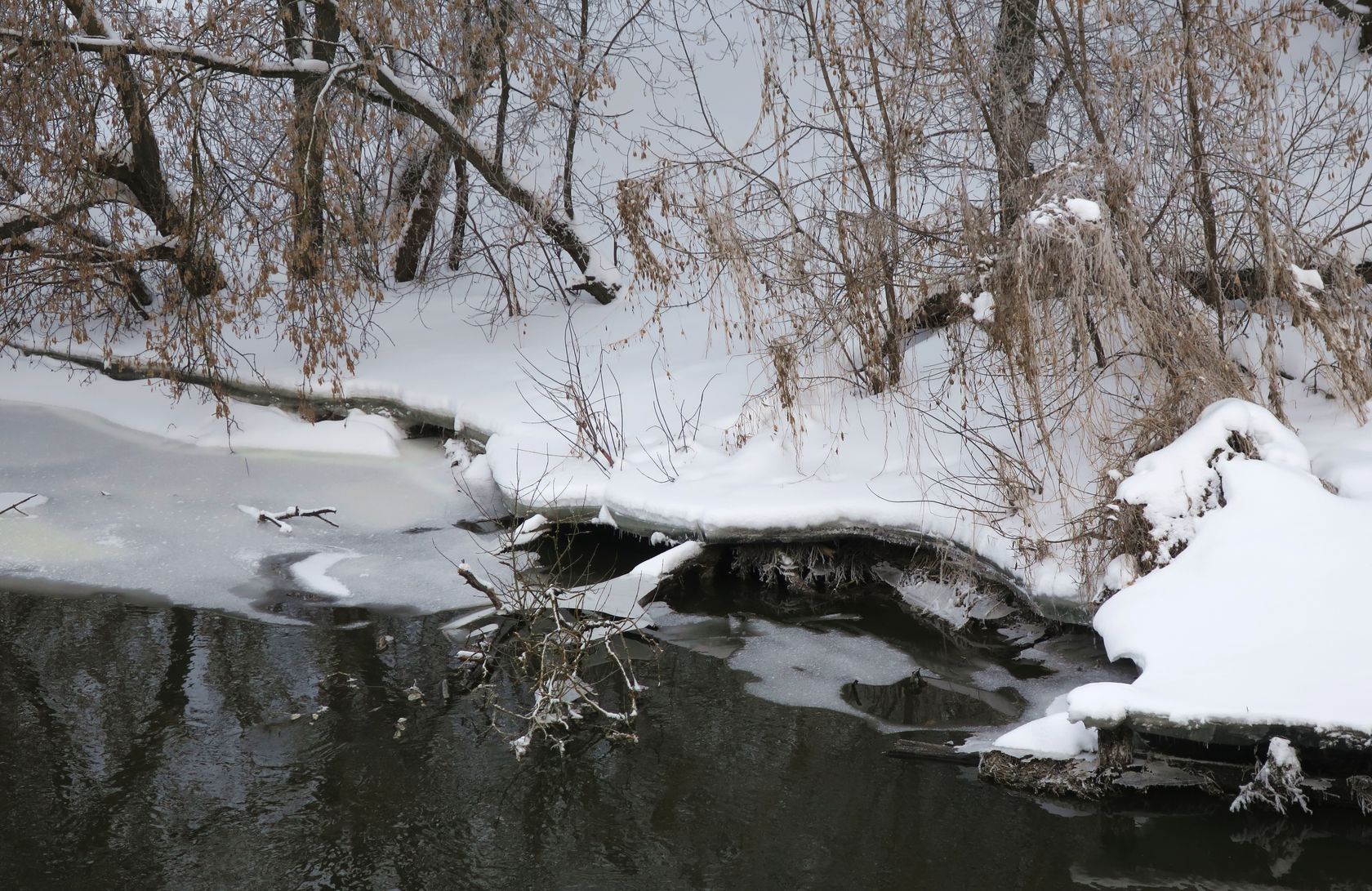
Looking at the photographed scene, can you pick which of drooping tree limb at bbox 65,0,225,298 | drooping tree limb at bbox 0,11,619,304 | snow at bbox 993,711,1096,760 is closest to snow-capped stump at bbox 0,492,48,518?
drooping tree limb at bbox 65,0,225,298

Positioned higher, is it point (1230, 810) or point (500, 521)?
point (500, 521)

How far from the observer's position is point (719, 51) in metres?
13.9

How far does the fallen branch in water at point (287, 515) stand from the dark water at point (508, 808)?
205cm

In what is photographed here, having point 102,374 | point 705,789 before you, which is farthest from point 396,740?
point 102,374

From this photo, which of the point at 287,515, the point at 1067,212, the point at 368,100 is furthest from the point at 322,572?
the point at 1067,212

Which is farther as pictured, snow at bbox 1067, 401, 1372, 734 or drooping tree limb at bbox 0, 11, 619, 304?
drooping tree limb at bbox 0, 11, 619, 304

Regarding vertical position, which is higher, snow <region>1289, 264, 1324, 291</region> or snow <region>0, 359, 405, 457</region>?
snow <region>1289, 264, 1324, 291</region>

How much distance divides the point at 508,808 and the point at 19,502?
5.25 metres

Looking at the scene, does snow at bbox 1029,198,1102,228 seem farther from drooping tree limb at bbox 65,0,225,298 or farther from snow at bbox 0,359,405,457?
drooping tree limb at bbox 65,0,225,298

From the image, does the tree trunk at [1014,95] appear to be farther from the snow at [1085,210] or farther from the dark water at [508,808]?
the dark water at [508,808]

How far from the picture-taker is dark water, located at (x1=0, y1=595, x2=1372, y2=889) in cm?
444

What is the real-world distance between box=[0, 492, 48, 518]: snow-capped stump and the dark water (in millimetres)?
2532

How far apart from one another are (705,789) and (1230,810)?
2138mm

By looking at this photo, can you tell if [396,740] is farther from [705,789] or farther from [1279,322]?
[1279,322]
